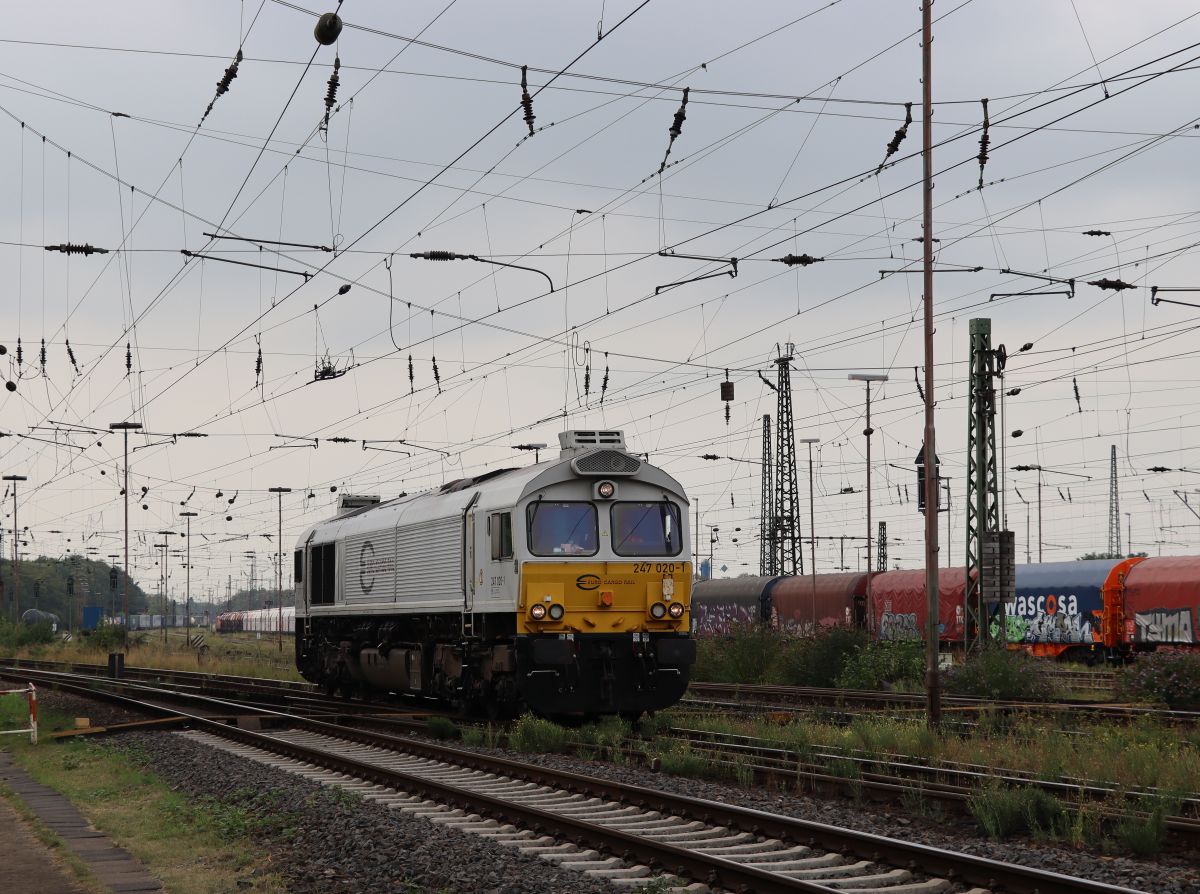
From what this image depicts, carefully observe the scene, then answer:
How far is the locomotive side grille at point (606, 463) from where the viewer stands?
68.7ft

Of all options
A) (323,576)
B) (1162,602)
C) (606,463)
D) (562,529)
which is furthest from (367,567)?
(1162,602)

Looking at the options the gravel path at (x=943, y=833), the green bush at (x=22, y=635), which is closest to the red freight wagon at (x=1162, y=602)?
the gravel path at (x=943, y=833)

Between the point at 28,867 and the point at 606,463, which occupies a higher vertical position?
the point at 606,463

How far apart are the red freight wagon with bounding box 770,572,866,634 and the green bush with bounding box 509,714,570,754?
26.8m

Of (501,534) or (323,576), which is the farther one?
(323,576)

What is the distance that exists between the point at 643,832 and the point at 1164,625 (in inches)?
1084

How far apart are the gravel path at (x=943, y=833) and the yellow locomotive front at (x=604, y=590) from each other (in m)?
2.95

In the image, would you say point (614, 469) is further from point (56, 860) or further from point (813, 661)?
point (813, 661)

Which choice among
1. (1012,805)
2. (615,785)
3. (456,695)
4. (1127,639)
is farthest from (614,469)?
(1127,639)

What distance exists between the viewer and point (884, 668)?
31.1m

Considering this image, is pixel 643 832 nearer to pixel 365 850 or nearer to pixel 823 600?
pixel 365 850

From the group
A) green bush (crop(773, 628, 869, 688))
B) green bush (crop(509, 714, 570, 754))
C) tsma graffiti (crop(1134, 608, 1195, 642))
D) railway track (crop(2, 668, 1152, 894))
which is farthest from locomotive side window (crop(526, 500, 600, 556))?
tsma graffiti (crop(1134, 608, 1195, 642))

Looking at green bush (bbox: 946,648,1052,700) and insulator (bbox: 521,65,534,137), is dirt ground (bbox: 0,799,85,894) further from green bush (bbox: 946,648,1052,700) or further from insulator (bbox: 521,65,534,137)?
green bush (bbox: 946,648,1052,700)

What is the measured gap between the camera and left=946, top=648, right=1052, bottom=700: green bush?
26.2m
